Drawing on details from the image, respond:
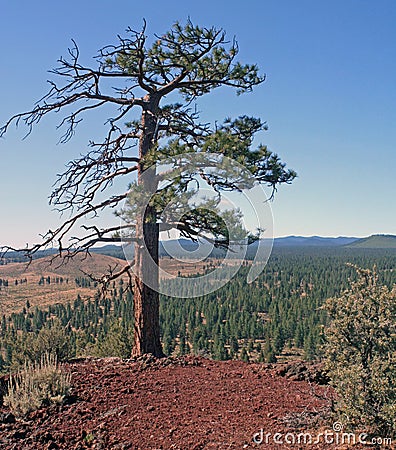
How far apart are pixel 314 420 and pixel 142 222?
4.03 meters

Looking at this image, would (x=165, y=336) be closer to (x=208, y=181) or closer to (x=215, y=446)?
(x=208, y=181)

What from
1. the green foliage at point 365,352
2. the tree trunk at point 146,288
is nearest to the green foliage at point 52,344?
the tree trunk at point 146,288

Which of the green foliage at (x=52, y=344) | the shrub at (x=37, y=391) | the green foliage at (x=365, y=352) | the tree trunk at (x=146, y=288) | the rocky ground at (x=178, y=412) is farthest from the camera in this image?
the green foliage at (x=52, y=344)

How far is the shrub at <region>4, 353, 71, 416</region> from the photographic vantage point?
15.7 ft

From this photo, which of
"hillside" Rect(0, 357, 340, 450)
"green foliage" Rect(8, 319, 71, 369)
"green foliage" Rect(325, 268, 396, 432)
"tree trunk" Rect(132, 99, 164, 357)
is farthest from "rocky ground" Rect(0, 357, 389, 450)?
"green foliage" Rect(8, 319, 71, 369)

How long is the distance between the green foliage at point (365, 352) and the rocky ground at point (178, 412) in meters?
0.37

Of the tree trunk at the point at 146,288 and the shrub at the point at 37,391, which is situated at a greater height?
the tree trunk at the point at 146,288

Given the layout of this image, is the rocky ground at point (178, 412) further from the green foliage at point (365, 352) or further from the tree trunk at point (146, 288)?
the tree trunk at point (146, 288)

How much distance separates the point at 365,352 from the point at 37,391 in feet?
10.7

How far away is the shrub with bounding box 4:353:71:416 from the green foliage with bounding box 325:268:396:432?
2829mm

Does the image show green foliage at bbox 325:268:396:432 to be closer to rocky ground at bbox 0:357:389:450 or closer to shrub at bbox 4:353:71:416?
rocky ground at bbox 0:357:389:450

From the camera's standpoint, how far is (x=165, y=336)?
37531mm

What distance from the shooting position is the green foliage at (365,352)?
3.65m

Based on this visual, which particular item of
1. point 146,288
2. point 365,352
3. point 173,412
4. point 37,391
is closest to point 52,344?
point 146,288
